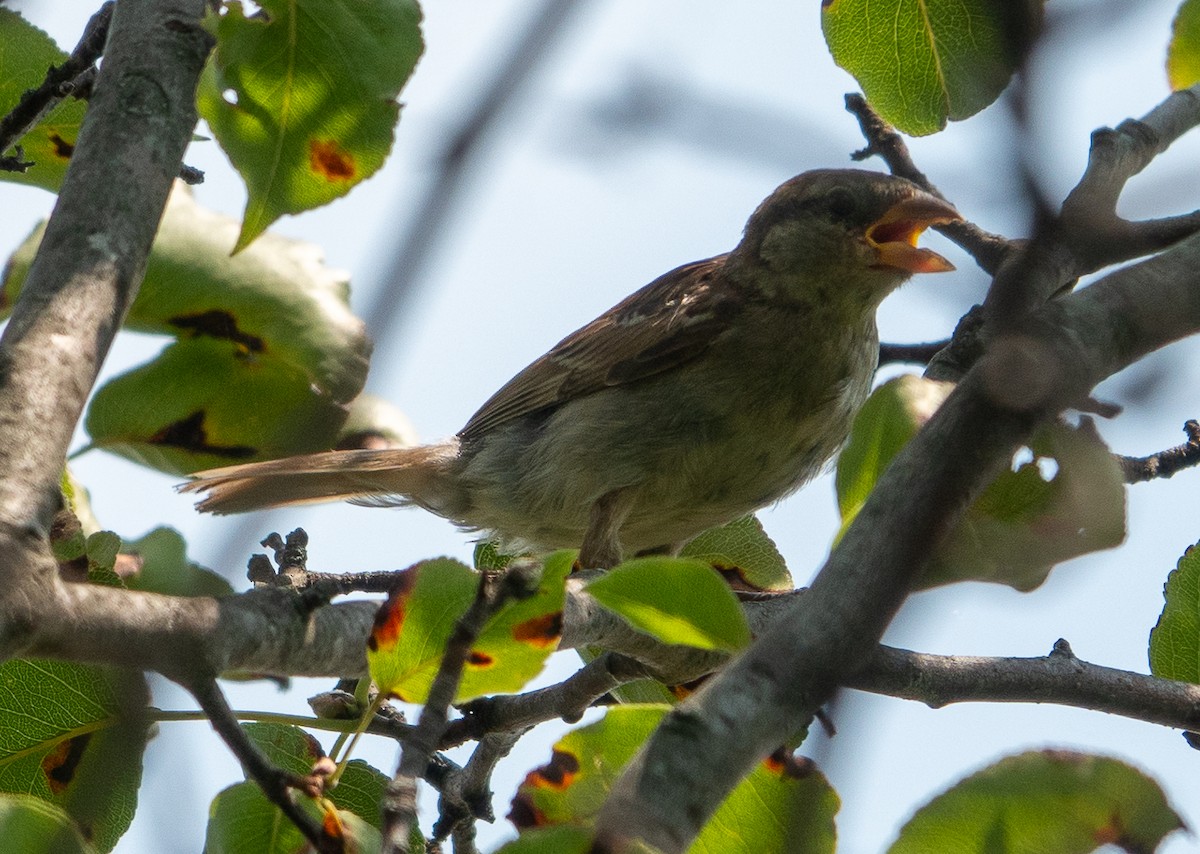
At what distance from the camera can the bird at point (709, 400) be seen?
4.13m

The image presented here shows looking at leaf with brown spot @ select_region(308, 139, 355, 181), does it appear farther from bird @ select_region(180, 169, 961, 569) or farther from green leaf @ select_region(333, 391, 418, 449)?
bird @ select_region(180, 169, 961, 569)

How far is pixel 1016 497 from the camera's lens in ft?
7.23

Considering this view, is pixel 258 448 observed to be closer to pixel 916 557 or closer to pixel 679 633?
pixel 679 633

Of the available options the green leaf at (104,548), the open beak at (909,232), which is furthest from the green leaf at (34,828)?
the open beak at (909,232)

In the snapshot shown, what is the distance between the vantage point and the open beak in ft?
12.6

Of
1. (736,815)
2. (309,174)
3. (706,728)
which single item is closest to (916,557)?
(706,728)

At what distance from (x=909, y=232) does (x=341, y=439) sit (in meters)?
2.04

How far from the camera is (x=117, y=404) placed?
2602mm

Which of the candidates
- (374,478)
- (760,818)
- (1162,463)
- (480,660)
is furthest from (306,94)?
(374,478)

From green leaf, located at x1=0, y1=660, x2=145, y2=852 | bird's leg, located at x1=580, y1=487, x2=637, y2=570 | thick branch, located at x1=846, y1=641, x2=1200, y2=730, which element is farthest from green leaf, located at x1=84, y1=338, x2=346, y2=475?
bird's leg, located at x1=580, y1=487, x2=637, y2=570

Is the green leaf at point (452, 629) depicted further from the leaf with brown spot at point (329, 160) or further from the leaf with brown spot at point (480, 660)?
the leaf with brown spot at point (329, 160)

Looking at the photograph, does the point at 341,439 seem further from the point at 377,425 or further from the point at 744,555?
the point at 744,555

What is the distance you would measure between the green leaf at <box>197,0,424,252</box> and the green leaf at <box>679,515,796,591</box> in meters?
1.33

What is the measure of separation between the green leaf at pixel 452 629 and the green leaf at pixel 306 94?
0.64 metres
